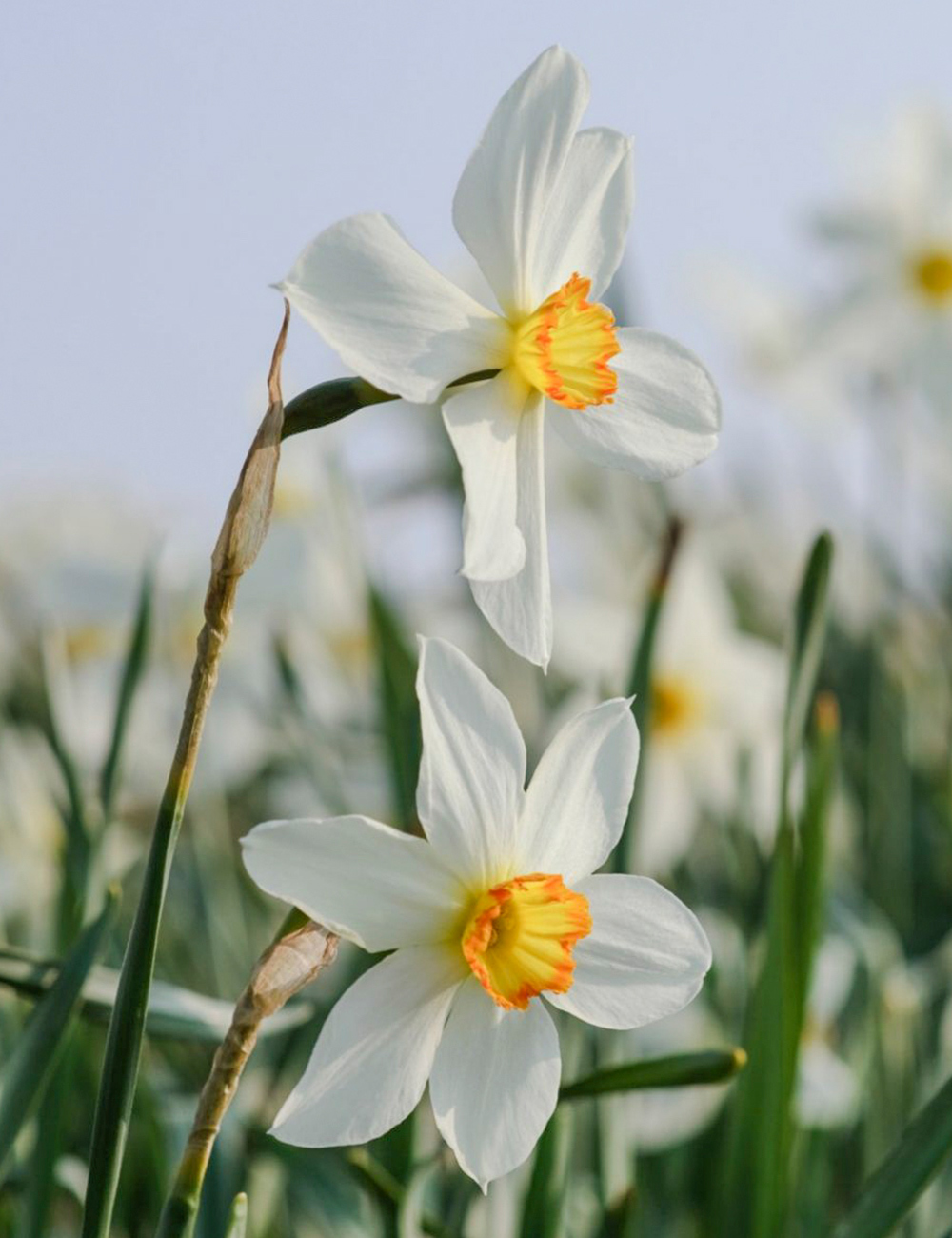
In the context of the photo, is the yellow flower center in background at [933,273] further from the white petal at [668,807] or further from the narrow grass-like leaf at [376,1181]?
the narrow grass-like leaf at [376,1181]

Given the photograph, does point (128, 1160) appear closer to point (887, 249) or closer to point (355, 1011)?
point (355, 1011)

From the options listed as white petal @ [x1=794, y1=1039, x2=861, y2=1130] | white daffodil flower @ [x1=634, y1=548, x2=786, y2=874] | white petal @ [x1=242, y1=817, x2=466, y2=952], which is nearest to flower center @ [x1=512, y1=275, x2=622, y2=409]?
Answer: white petal @ [x1=242, y1=817, x2=466, y2=952]

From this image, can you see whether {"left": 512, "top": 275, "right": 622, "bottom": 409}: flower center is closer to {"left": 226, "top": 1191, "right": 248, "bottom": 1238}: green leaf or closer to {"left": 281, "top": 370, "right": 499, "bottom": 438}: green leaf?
{"left": 281, "top": 370, "right": 499, "bottom": 438}: green leaf

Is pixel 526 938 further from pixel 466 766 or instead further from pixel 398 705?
pixel 398 705

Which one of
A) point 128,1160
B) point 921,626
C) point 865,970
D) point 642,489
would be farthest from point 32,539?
point 921,626

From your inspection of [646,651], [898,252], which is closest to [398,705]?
[646,651]
